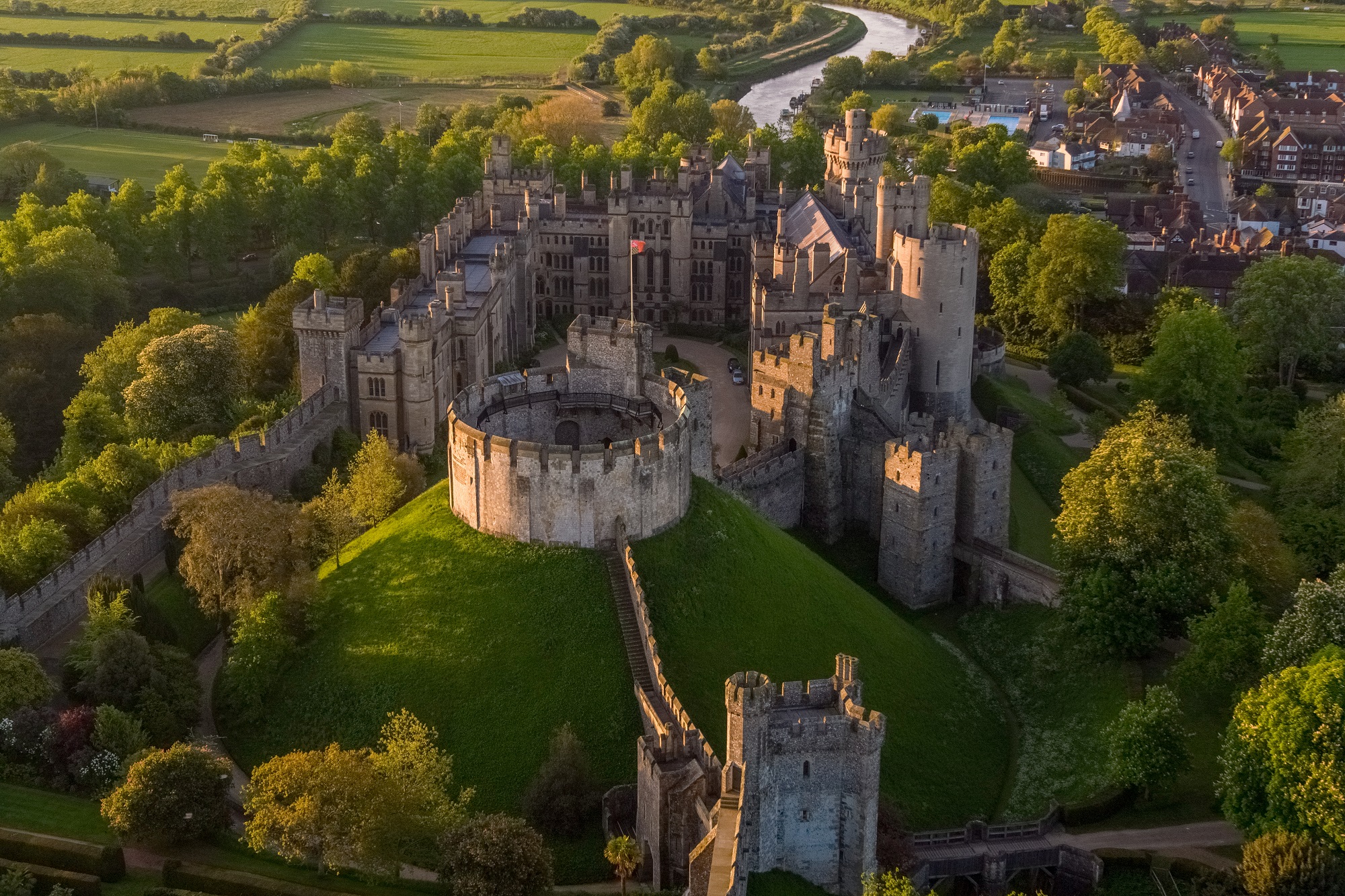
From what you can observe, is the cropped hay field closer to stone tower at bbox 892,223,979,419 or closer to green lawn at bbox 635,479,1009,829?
stone tower at bbox 892,223,979,419

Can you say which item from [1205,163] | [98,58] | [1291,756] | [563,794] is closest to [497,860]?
[563,794]

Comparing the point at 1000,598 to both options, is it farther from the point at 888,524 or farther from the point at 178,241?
the point at 178,241

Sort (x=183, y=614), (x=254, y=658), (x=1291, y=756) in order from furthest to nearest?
1. (x=183, y=614)
2. (x=254, y=658)
3. (x=1291, y=756)

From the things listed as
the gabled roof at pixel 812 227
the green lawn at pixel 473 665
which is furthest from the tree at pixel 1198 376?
the green lawn at pixel 473 665

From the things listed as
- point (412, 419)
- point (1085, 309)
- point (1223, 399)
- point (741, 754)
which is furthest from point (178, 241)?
point (741, 754)

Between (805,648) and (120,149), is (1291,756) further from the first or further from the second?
(120,149)

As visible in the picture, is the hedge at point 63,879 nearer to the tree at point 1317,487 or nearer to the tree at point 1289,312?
the tree at point 1317,487
